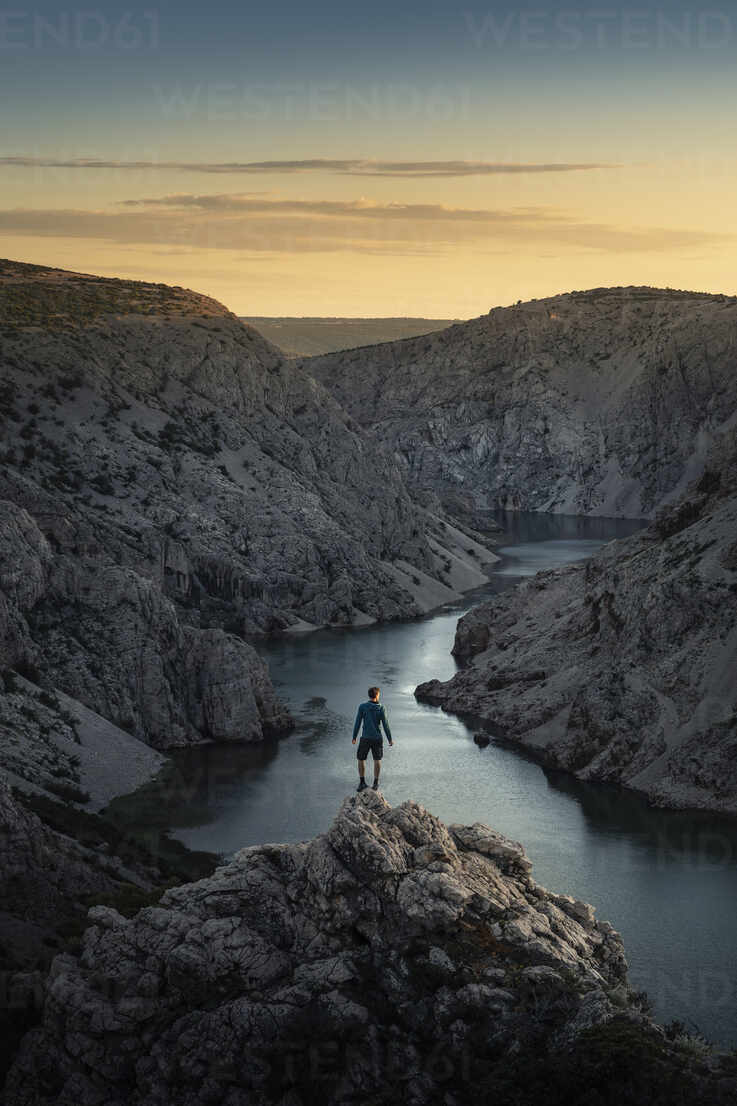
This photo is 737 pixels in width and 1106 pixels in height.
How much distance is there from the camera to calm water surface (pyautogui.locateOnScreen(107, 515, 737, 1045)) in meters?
36.2

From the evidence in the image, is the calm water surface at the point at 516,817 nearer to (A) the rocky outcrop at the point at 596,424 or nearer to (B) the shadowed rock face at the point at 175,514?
(B) the shadowed rock face at the point at 175,514

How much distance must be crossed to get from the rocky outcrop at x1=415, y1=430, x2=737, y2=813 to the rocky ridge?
25143 millimetres

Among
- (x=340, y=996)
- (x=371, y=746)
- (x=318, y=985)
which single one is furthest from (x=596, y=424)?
(x=340, y=996)

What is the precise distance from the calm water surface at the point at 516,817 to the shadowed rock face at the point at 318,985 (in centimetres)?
752

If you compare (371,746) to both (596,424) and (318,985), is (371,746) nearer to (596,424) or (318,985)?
(318,985)

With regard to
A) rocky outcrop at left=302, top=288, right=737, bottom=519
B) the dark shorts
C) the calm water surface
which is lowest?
the calm water surface

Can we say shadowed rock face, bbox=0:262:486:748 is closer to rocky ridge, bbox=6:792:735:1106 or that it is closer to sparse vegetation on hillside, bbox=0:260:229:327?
sparse vegetation on hillside, bbox=0:260:229:327

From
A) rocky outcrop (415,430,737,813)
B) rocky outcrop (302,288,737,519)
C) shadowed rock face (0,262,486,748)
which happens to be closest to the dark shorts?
rocky outcrop (415,430,737,813)

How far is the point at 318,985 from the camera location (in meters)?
25.2

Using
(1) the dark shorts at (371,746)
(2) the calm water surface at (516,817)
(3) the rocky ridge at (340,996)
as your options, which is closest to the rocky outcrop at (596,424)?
(2) the calm water surface at (516,817)

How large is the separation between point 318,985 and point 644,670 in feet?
109

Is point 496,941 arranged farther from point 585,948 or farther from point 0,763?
point 0,763

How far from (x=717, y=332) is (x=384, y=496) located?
284ft

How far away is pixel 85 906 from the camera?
106 feet
